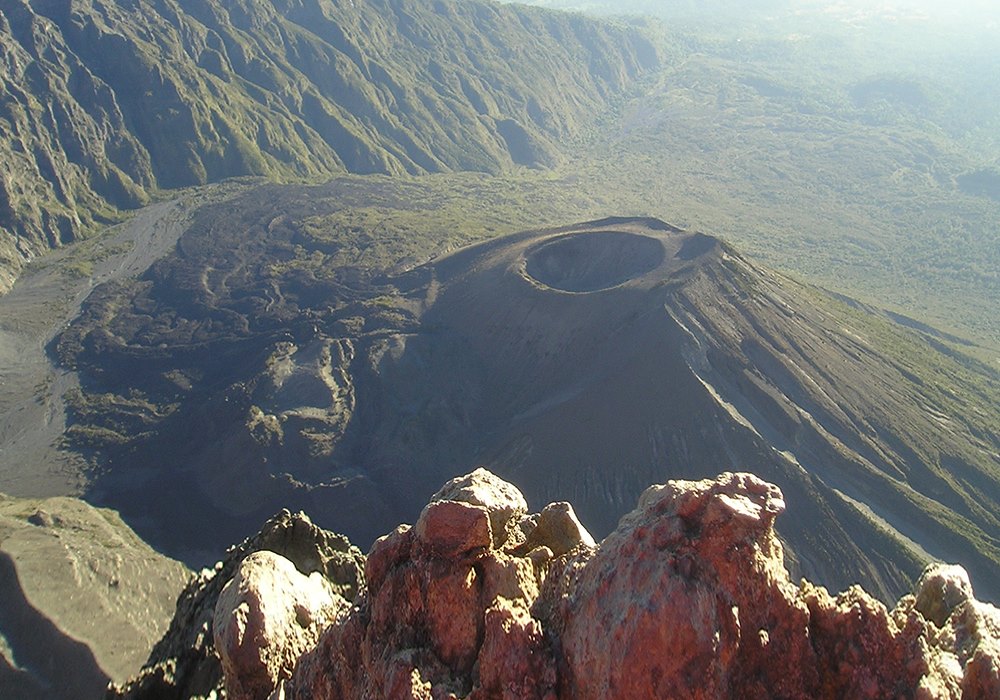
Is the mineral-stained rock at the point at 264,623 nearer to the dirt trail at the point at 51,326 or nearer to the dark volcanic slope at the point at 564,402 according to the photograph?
the dark volcanic slope at the point at 564,402

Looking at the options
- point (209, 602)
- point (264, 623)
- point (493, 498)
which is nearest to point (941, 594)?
point (493, 498)

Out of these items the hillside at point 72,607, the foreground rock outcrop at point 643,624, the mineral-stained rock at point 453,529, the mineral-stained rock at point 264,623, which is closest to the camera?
the foreground rock outcrop at point 643,624

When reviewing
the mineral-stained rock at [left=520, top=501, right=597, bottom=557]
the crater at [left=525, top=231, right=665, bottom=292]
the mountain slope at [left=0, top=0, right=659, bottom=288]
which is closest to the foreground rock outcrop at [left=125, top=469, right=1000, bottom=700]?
the mineral-stained rock at [left=520, top=501, right=597, bottom=557]

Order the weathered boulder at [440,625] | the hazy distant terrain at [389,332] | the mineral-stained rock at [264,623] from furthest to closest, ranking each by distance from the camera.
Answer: the hazy distant terrain at [389,332]
the mineral-stained rock at [264,623]
the weathered boulder at [440,625]

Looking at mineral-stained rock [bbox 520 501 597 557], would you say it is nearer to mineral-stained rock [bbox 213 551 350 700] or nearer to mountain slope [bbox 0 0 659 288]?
mineral-stained rock [bbox 213 551 350 700]

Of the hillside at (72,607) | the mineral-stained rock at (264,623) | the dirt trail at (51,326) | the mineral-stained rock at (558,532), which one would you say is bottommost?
the dirt trail at (51,326)

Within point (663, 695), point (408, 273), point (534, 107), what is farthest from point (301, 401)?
point (534, 107)

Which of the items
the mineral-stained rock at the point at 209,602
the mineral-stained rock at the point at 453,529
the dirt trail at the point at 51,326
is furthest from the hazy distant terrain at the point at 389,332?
the mineral-stained rock at the point at 453,529
